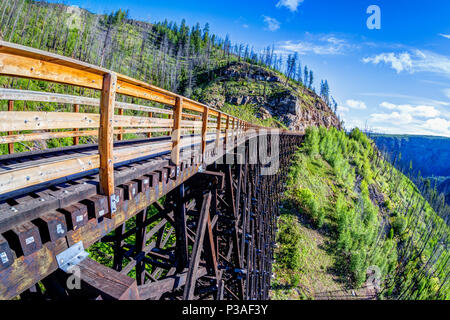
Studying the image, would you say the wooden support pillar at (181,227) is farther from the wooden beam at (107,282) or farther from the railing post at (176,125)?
the wooden beam at (107,282)

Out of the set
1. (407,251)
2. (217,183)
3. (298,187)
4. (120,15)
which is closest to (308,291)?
(298,187)

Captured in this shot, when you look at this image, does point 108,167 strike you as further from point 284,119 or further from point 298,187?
point 284,119

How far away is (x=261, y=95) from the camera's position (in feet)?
226

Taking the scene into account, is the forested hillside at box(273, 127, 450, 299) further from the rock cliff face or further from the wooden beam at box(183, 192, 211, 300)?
the wooden beam at box(183, 192, 211, 300)

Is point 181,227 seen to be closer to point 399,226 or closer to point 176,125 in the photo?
point 176,125

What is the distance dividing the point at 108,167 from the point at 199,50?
300 ft

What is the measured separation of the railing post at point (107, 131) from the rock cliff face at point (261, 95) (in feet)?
197

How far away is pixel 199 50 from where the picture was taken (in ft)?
274

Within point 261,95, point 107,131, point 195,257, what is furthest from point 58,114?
point 261,95

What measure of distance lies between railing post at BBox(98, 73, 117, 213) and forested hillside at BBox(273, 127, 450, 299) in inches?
903

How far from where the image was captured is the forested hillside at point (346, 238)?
2622 cm

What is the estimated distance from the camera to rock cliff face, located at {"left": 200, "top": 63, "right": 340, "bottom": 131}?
212 ft

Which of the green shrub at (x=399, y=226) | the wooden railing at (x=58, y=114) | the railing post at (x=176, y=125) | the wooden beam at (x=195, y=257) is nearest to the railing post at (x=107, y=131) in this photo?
the wooden railing at (x=58, y=114)

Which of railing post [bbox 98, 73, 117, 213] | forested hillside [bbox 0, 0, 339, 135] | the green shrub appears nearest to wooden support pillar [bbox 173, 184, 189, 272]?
railing post [bbox 98, 73, 117, 213]
